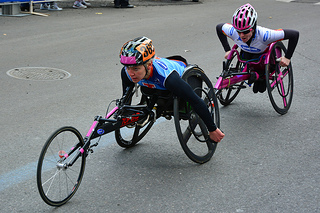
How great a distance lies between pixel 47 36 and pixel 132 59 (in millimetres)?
7346

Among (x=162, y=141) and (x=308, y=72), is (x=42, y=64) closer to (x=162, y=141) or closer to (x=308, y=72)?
(x=162, y=141)

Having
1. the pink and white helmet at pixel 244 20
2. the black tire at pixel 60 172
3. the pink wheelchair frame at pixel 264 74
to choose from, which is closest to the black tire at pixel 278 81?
the pink wheelchair frame at pixel 264 74

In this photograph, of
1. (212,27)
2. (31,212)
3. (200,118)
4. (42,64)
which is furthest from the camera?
(212,27)

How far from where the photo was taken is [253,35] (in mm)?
5734

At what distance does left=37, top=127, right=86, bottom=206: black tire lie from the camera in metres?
3.71

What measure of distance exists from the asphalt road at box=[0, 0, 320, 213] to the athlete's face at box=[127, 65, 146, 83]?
97cm

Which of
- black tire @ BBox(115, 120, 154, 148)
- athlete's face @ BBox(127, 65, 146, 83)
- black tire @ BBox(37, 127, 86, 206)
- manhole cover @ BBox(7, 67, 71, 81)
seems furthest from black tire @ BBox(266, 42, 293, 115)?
manhole cover @ BBox(7, 67, 71, 81)

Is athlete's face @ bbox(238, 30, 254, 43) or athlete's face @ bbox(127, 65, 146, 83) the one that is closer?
athlete's face @ bbox(127, 65, 146, 83)

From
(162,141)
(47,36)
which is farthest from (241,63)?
(47,36)

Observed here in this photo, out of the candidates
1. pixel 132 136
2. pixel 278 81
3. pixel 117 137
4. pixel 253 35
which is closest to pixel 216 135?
pixel 117 137

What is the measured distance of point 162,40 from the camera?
10805 mm

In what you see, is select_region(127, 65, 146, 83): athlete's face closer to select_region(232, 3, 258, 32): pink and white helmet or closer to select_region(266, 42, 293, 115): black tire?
select_region(232, 3, 258, 32): pink and white helmet

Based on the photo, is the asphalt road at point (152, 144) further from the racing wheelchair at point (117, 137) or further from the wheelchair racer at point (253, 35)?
the wheelchair racer at point (253, 35)

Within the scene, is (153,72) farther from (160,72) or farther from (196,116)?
(196,116)
